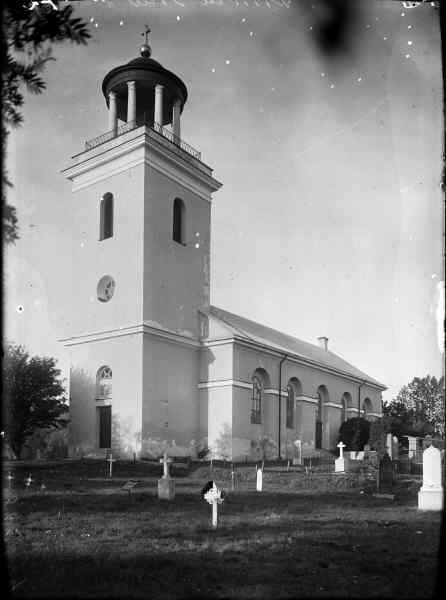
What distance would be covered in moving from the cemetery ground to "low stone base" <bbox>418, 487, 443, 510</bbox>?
389mm

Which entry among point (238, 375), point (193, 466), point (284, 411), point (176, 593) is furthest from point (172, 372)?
point (176, 593)

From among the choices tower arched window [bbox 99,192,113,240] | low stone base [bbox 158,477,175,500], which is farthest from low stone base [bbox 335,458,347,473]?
tower arched window [bbox 99,192,113,240]

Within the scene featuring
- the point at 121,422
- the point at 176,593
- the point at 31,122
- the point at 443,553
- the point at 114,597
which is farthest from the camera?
the point at 121,422

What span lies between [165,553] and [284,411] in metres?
23.4

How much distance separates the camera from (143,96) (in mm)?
27422

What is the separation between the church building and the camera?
25.0 m

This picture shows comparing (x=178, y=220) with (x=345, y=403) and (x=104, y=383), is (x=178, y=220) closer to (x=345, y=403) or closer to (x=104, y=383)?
Answer: (x=104, y=383)

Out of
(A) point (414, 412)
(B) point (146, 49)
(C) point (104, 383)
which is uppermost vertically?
(B) point (146, 49)

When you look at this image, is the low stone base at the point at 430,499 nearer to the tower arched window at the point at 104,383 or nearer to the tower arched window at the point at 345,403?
the tower arched window at the point at 104,383

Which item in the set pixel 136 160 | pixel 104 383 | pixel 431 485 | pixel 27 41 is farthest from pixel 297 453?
pixel 27 41

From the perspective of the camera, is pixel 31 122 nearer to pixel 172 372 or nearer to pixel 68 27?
pixel 68 27

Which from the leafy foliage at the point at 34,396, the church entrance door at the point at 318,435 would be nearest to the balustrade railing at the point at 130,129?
the leafy foliage at the point at 34,396

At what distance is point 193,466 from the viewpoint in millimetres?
22609

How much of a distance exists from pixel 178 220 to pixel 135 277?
4.09 m
